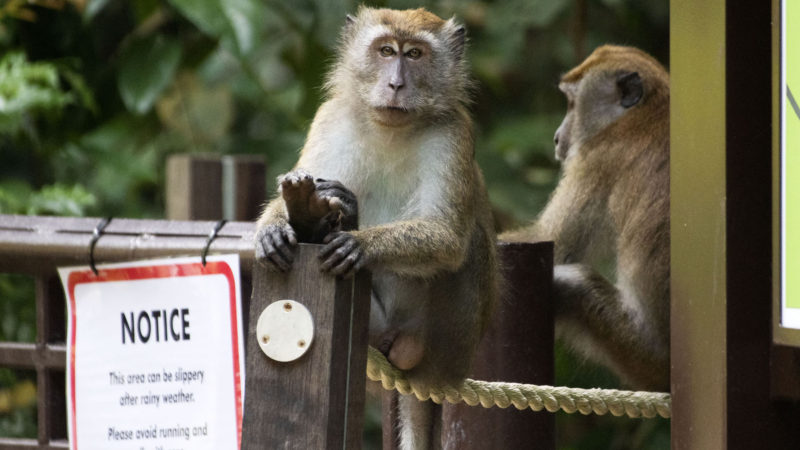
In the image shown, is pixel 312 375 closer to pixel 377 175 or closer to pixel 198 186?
pixel 377 175

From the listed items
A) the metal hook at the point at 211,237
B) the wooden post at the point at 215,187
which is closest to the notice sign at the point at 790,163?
the metal hook at the point at 211,237

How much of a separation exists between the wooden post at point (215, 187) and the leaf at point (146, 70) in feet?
5.17

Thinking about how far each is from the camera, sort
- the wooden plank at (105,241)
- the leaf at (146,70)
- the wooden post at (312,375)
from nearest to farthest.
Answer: the wooden post at (312,375)
the wooden plank at (105,241)
the leaf at (146,70)

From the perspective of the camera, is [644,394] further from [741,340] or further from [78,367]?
[78,367]

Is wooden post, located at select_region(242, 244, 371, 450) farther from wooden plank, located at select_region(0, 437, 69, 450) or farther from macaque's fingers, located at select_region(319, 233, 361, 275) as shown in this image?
wooden plank, located at select_region(0, 437, 69, 450)

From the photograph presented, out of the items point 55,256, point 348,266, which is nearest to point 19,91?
point 55,256

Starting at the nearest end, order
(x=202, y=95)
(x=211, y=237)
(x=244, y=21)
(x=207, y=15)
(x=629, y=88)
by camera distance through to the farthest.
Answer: (x=211, y=237), (x=629, y=88), (x=207, y=15), (x=244, y=21), (x=202, y=95)

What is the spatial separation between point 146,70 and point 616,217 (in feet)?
9.57

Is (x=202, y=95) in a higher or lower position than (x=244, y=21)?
lower

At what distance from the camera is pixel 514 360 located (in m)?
3.34

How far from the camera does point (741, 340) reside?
2.38m

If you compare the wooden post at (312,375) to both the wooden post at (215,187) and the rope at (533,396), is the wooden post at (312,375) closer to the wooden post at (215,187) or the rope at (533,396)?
the rope at (533,396)

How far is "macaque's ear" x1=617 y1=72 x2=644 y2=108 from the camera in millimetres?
4762

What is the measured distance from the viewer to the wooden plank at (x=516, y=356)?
10.8 feet
